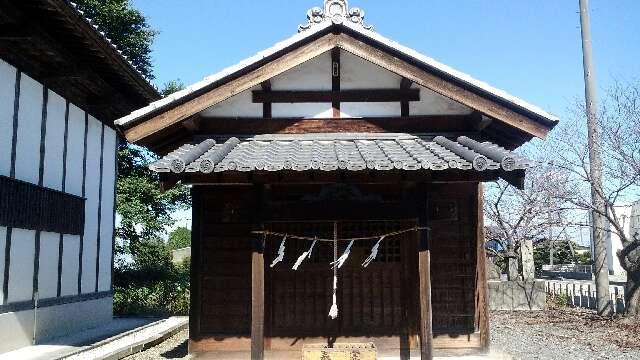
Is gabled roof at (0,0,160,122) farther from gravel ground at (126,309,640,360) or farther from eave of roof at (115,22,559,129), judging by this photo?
gravel ground at (126,309,640,360)

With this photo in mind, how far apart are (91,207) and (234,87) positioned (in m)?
8.47

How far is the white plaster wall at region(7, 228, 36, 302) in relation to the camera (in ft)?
37.2

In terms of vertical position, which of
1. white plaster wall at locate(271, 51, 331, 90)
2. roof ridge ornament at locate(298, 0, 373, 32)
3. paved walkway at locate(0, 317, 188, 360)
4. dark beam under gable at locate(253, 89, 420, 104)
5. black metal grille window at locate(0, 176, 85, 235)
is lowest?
paved walkway at locate(0, 317, 188, 360)

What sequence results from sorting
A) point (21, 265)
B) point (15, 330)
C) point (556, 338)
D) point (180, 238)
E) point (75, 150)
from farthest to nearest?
point (180, 238) < point (75, 150) < point (556, 338) < point (21, 265) < point (15, 330)

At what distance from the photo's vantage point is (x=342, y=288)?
1001 centimetres

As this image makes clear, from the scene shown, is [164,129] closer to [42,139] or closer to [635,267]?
[42,139]

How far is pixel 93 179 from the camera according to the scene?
15.8 meters

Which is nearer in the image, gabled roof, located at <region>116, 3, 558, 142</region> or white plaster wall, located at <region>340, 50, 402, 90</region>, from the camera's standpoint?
gabled roof, located at <region>116, 3, 558, 142</region>

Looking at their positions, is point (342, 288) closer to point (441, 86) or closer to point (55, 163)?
point (441, 86)

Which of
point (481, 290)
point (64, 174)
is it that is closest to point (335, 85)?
point (481, 290)

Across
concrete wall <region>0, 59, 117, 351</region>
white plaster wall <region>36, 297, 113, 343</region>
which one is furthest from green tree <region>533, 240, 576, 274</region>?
concrete wall <region>0, 59, 117, 351</region>

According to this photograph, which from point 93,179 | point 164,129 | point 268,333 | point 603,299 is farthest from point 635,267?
point 93,179

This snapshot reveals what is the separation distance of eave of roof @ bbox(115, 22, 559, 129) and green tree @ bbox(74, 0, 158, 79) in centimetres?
1676

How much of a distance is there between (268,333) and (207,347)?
1105 mm
